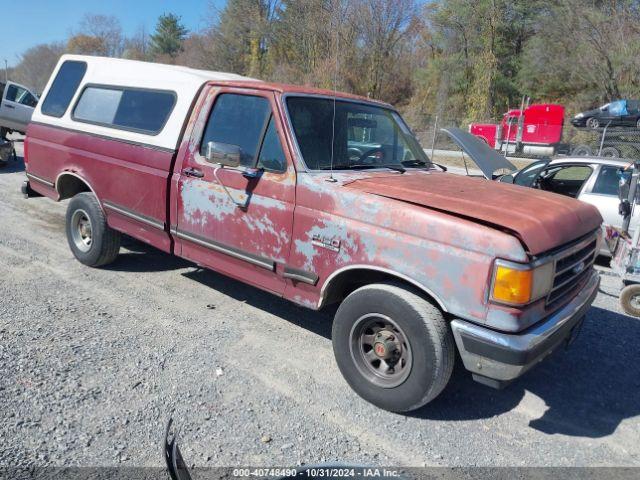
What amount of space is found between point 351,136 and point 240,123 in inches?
36.2

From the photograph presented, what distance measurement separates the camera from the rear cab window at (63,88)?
5.53 metres

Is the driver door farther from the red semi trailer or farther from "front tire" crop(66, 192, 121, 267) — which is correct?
the red semi trailer

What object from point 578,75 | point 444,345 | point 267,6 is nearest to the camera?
point 444,345

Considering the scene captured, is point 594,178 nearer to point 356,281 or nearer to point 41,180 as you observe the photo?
point 356,281

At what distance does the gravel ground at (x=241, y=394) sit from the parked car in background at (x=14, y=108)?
1163 cm

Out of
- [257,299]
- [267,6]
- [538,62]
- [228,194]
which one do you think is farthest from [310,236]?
[267,6]

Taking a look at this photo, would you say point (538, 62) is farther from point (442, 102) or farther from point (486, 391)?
point (486, 391)

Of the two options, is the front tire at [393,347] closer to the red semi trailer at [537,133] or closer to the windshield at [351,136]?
the windshield at [351,136]

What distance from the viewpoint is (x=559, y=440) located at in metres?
3.04

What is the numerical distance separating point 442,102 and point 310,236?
32852 mm

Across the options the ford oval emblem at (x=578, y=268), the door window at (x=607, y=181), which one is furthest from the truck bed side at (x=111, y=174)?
the door window at (x=607, y=181)

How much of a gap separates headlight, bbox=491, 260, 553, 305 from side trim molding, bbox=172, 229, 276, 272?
1.65 meters

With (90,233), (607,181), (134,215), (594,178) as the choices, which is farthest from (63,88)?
(607,181)

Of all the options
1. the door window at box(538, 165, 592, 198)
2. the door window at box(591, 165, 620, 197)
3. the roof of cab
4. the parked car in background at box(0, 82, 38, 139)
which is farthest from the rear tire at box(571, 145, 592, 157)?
the parked car in background at box(0, 82, 38, 139)
